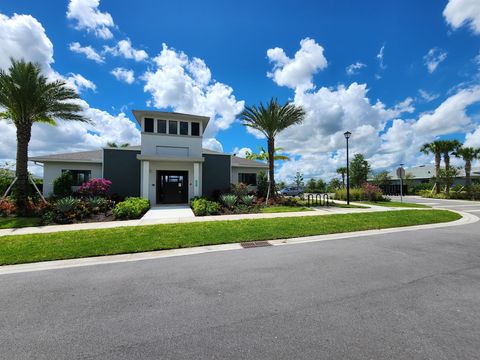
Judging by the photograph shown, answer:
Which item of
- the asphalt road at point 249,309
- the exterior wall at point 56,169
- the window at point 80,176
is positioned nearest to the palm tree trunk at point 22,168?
the exterior wall at point 56,169

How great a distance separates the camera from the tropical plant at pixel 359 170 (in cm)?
2800

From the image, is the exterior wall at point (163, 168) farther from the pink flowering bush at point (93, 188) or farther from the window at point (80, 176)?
the window at point (80, 176)

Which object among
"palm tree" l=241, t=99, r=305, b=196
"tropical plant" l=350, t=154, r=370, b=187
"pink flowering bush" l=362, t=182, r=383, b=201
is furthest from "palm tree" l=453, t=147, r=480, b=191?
"palm tree" l=241, t=99, r=305, b=196

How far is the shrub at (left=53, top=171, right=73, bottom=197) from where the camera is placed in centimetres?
1587

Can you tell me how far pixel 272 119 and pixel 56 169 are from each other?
16790 millimetres

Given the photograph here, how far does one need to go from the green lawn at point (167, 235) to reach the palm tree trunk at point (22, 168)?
221 inches

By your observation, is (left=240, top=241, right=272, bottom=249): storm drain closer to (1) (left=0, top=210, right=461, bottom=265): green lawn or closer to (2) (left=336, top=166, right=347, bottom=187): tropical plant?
(1) (left=0, top=210, right=461, bottom=265): green lawn

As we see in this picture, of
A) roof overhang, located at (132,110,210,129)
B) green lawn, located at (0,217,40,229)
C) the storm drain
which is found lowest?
the storm drain

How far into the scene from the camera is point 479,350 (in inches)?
95.2

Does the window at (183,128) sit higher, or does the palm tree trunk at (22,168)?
the window at (183,128)

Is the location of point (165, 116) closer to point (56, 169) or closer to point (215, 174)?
point (215, 174)

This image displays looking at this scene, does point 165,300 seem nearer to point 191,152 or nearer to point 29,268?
point 29,268

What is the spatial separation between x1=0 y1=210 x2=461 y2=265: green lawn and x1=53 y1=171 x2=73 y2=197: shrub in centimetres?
1029

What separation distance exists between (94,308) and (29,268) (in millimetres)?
2993
